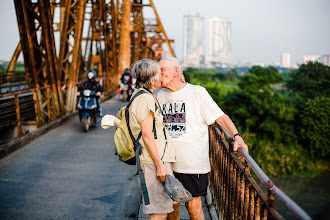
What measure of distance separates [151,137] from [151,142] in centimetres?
4

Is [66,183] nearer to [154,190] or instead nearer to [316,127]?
[154,190]

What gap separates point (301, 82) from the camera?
5169cm

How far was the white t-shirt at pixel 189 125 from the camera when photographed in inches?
108

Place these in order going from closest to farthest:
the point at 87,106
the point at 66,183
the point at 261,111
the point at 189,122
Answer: the point at 189,122 < the point at 66,183 < the point at 87,106 < the point at 261,111

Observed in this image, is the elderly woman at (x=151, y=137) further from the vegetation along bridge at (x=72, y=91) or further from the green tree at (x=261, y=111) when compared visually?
the green tree at (x=261, y=111)

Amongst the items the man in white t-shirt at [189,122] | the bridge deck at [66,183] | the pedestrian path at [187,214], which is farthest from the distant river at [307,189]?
the man in white t-shirt at [189,122]

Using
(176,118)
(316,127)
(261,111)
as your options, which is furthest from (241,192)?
(261,111)

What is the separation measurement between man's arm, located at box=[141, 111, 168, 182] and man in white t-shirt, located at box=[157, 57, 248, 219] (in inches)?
12.7

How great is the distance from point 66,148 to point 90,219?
3.18 metres

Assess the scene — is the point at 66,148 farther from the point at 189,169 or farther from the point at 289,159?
the point at 289,159

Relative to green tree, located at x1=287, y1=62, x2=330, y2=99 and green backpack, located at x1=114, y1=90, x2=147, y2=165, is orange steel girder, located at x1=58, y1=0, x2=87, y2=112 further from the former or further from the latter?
green tree, located at x1=287, y1=62, x2=330, y2=99

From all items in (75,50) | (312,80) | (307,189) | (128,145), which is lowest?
(307,189)

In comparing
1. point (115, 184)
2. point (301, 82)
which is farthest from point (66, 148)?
point (301, 82)

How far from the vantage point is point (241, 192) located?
8.32 ft
